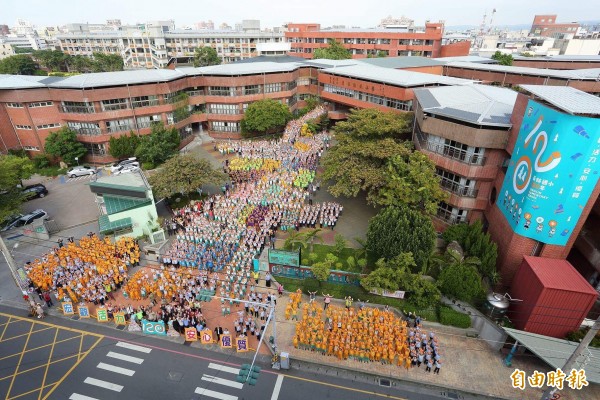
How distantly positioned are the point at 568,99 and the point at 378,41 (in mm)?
63340

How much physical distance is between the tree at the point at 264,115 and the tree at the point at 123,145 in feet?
43.1

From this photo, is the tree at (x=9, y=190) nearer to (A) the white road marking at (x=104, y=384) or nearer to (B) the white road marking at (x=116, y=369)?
(B) the white road marking at (x=116, y=369)

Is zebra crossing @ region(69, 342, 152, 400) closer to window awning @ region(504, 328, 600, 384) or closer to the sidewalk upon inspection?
the sidewalk

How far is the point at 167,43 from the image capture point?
9281 centimetres

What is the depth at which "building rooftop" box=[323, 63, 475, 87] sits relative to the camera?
112 ft

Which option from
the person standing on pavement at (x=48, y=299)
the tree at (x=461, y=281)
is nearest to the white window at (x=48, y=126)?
the person standing on pavement at (x=48, y=299)

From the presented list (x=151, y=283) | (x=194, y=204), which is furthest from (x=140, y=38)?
(x=151, y=283)

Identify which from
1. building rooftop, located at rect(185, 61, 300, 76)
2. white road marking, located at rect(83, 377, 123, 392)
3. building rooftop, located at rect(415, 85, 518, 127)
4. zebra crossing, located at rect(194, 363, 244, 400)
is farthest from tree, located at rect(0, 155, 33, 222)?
building rooftop, located at rect(415, 85, 518, 127)

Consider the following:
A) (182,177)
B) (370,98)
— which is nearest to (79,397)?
(182,177)

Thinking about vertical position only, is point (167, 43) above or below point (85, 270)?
above

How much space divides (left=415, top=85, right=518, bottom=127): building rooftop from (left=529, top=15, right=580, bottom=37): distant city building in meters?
137

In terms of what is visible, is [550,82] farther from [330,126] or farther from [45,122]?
[45,122]

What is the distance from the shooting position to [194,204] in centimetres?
2911

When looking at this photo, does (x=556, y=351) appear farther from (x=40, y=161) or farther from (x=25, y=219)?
(x=40, y=161)
